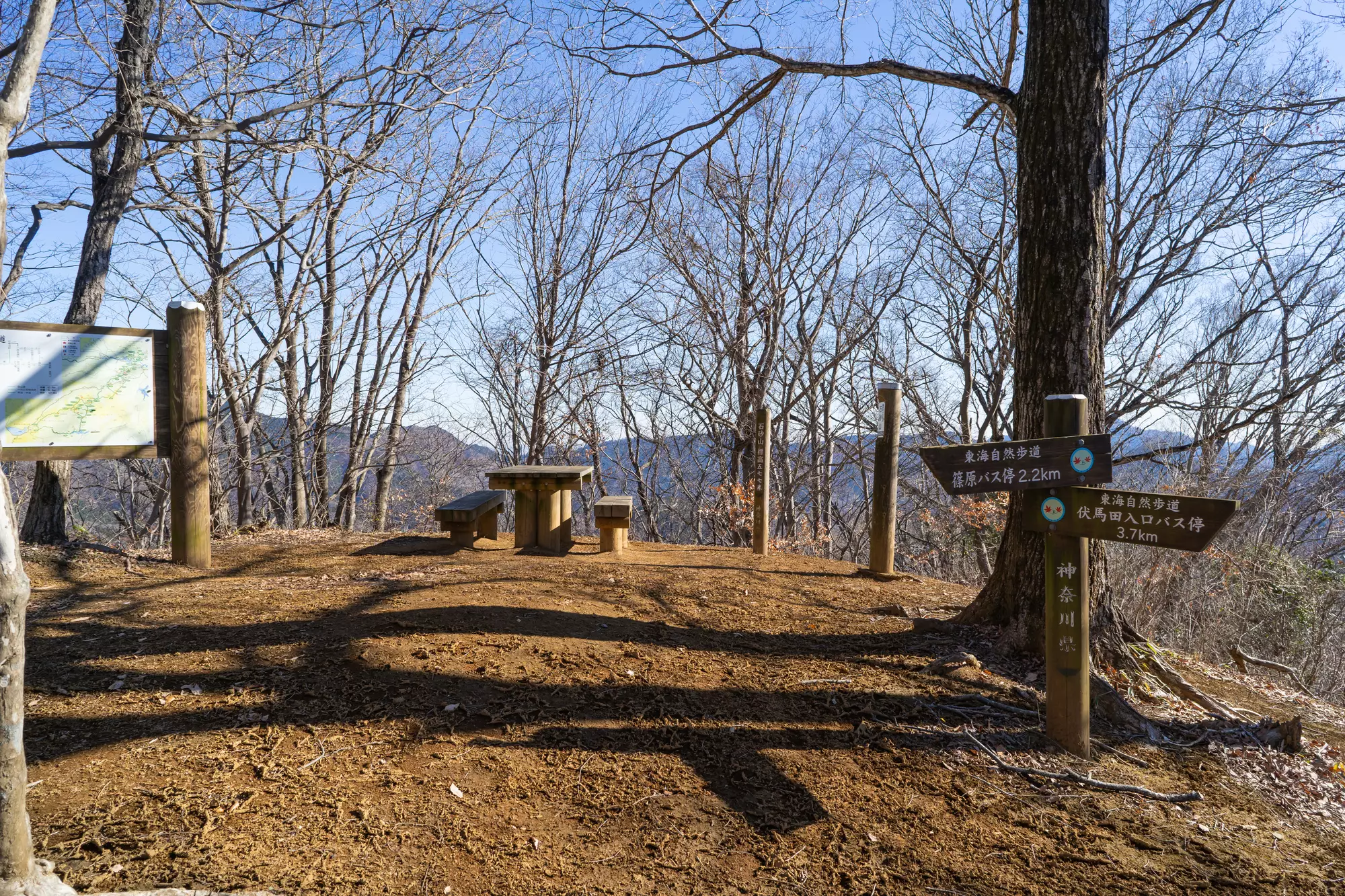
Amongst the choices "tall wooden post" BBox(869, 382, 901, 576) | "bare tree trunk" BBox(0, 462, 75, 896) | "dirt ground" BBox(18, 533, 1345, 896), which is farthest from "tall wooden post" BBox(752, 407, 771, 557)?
"bare tree trunk" BBox(0, 462, 75, 896)

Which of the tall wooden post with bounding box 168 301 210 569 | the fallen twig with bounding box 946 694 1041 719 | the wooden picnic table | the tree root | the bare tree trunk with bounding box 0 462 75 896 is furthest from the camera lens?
the wooden picnic table

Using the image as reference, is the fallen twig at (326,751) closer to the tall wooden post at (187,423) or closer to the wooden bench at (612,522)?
the tall wooden post at (187,423)

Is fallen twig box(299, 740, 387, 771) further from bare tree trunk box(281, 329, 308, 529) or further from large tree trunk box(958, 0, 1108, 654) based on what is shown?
bare tree trunk box(281, 329, 308, 529)

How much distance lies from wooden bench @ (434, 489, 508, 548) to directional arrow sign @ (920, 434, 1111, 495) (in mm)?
4457

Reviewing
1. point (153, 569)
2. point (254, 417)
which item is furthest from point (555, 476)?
point (254, 417)

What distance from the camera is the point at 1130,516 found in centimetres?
267

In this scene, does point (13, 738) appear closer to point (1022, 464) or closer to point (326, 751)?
point (326, 751)

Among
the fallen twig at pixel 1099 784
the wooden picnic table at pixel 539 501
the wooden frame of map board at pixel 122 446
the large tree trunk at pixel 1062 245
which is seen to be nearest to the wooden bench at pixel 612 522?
the wooden picnic table at pixel 539 501

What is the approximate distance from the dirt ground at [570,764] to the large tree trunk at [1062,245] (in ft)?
1.78

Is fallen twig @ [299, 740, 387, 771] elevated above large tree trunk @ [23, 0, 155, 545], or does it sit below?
below

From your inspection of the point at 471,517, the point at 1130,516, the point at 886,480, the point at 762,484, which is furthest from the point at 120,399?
the point at 1130,516

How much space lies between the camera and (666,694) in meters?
3.26

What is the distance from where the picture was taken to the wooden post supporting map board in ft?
9.45

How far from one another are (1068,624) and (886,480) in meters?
3.20
